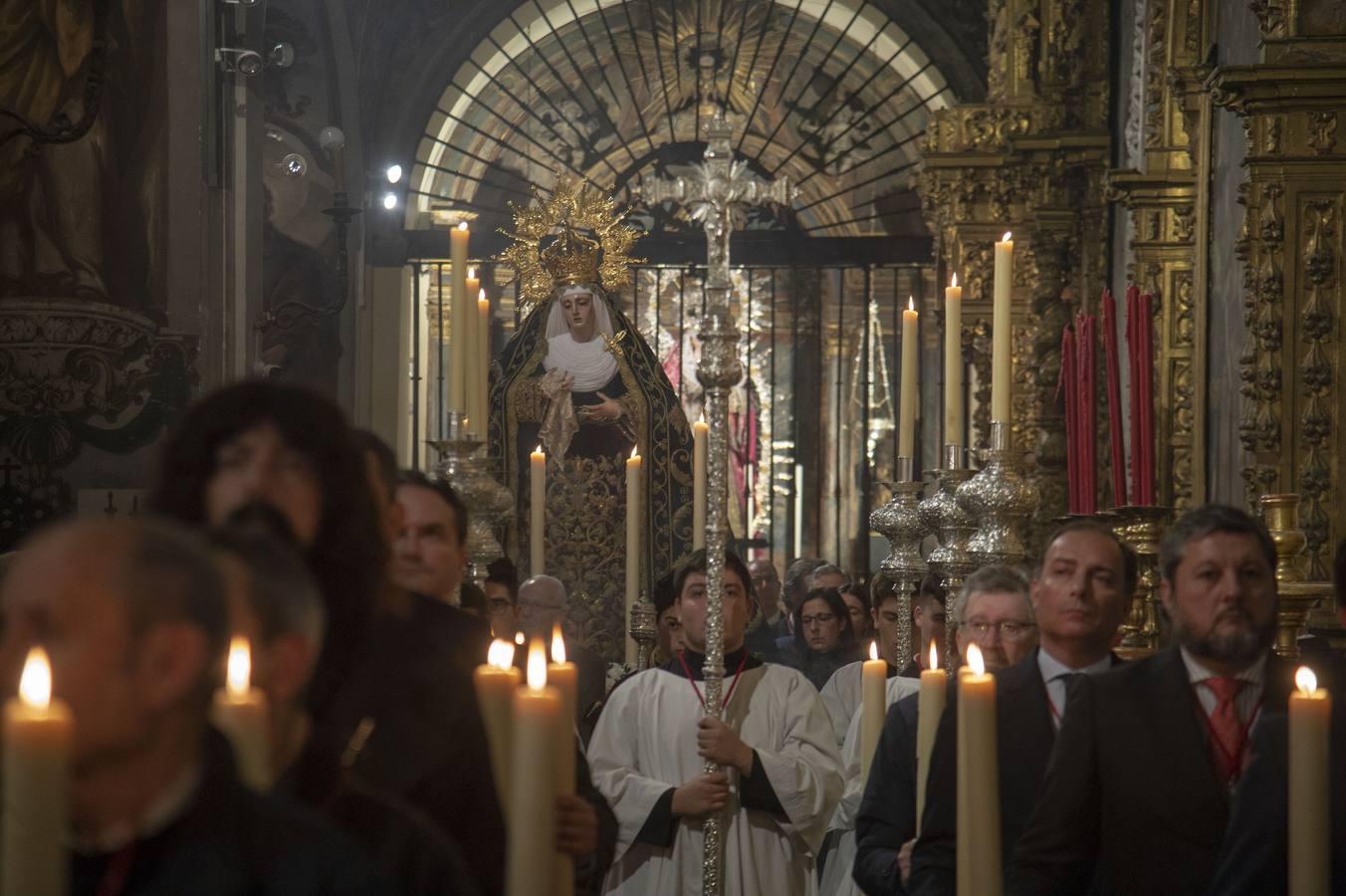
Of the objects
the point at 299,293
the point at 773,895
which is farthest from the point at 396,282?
the point at 773,895

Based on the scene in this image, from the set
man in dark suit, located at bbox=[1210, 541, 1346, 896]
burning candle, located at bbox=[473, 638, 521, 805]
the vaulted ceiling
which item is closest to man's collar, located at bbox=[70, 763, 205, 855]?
burning candle, located at bbox=[473, 638, 521, 805]

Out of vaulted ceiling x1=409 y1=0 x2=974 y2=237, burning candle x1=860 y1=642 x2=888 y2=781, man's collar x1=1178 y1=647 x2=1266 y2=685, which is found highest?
vaulted ceiling x1=409 y1=0 x2=974 y2=237

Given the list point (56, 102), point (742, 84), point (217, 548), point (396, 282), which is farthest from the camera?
point (742, 84)

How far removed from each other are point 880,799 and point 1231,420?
10.6ft

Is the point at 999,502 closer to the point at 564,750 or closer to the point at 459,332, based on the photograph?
the point at 459,332

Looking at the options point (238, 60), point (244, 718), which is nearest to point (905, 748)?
point (244, 718)

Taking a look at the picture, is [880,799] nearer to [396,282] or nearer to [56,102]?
[56,102]

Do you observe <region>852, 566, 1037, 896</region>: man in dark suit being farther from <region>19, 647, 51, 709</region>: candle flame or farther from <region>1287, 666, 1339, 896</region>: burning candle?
<region>19, 647, 51, 709</region>: candle flame

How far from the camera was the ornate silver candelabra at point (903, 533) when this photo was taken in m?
4.60

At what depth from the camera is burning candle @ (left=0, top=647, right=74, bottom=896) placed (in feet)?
4.75

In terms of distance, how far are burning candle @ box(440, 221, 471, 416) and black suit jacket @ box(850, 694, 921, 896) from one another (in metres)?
1.08

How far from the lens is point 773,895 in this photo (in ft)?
17.0

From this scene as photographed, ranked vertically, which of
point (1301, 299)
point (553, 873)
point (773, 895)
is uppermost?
A: point (1301, 299)

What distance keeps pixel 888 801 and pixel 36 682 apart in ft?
9.18
